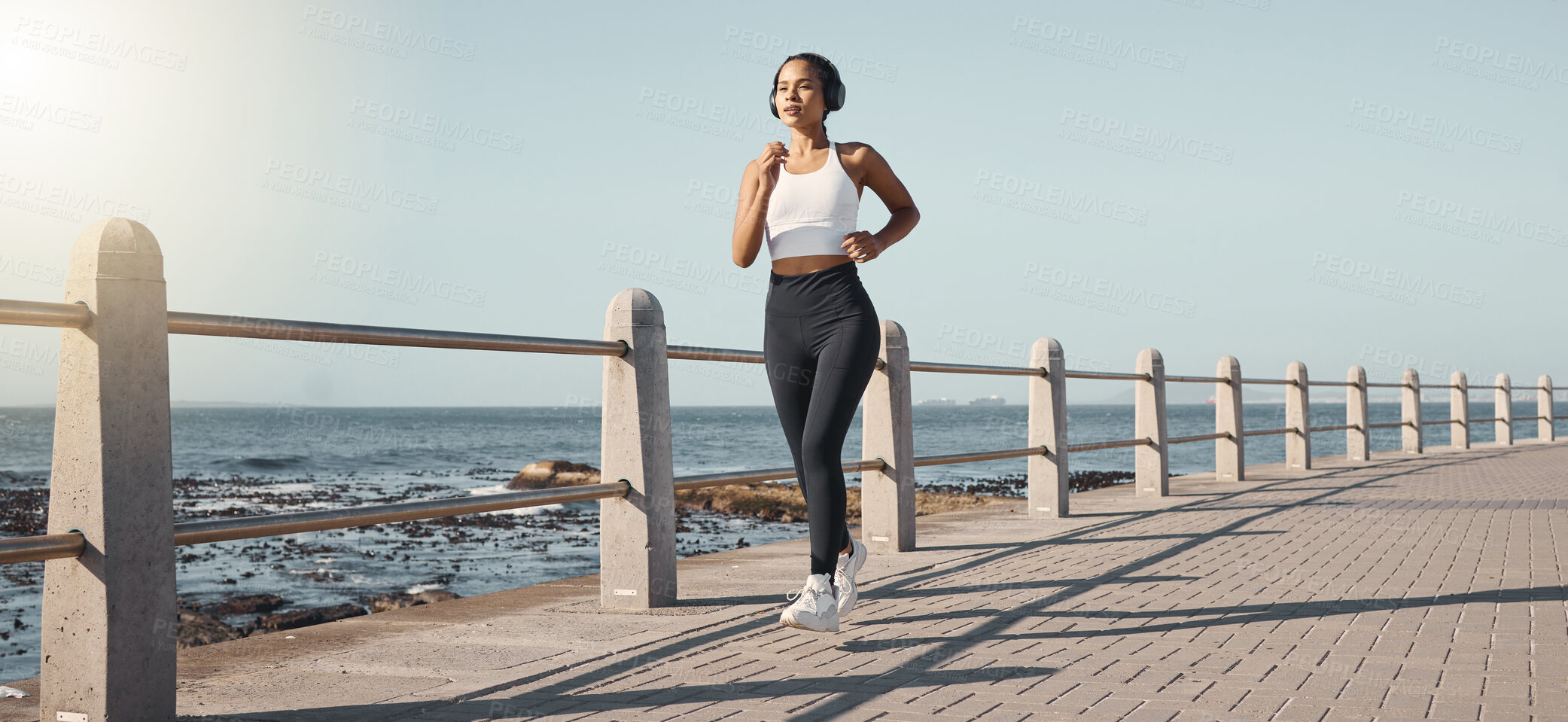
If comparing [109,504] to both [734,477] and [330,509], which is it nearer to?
[330,509]

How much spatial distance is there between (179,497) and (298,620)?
76.8 feet

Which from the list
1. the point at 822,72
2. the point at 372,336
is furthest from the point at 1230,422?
the point at 372,336

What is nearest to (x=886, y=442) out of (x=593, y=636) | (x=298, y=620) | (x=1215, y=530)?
(x=1215, y=530)

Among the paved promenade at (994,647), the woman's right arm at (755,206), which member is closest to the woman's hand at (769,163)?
the woman's right arm at (755,206)

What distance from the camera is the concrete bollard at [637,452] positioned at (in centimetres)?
458

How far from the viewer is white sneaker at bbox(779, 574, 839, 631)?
12.0ft

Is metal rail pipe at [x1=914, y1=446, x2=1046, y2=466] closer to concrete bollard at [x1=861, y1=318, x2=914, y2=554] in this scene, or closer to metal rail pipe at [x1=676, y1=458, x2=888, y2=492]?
concrete bollard at [x1=861, y1=318, x2=914, y2=554]

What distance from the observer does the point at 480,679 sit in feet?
10.8

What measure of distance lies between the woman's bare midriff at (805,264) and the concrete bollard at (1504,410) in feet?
69.7

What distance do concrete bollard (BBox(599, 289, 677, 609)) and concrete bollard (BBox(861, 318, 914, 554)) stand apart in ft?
6.86

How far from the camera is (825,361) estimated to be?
3.73m

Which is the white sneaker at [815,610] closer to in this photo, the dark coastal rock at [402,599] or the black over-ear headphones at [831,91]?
the black over-ear headphones at [831,91]

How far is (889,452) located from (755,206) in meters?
3.04

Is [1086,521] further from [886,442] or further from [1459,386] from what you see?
[1459,386]
